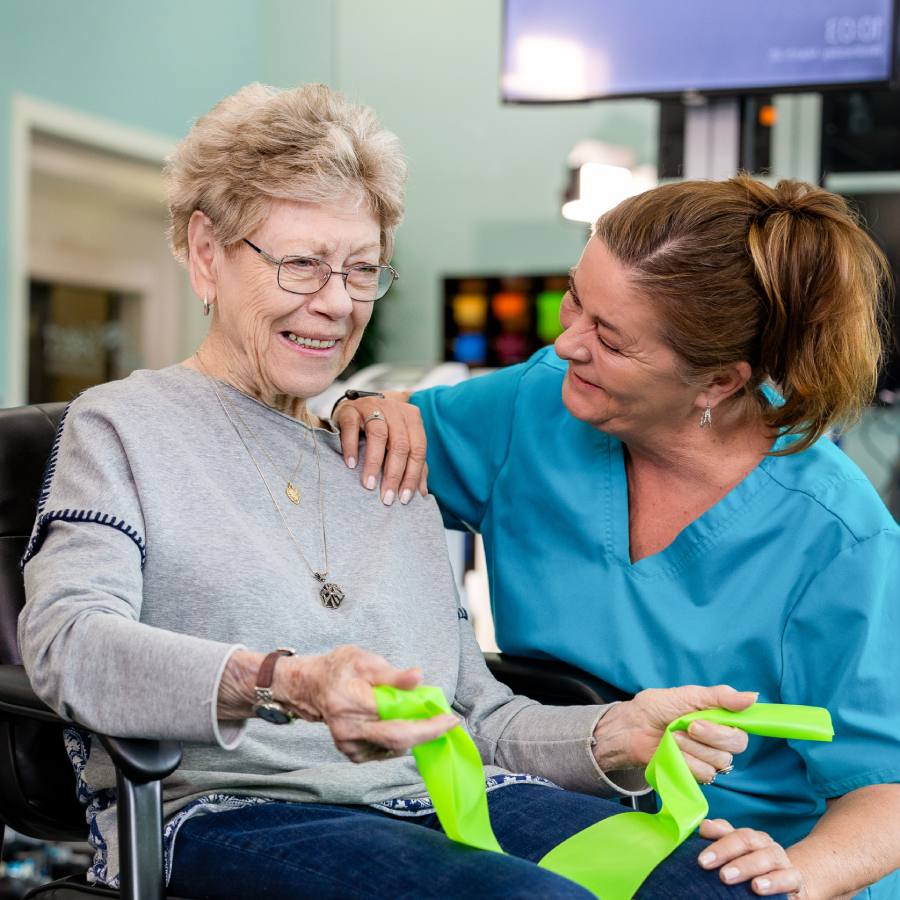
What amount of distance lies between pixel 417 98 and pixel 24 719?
419cm

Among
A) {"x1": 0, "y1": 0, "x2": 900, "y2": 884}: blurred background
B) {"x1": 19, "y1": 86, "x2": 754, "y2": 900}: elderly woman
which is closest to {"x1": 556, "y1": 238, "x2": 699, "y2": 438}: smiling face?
{"x1": 19, "y1": 86, "x2": 754, "y2": 900}: elderly woman

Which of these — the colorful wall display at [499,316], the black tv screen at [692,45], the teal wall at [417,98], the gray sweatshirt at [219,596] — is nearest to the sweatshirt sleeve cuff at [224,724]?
the gray sweatshirt at [219,596]

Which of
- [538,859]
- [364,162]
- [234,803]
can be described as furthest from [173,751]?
[364,162]

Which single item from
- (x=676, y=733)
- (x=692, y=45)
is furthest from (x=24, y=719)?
(x=692, y=45)

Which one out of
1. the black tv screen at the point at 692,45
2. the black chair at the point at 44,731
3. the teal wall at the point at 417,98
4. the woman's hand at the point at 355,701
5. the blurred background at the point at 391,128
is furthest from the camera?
the teal wall at the point at 417,98

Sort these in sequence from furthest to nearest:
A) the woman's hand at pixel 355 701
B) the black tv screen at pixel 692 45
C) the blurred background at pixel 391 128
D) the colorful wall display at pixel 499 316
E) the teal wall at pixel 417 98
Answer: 1. the teal wall at pixel 417 98
2. the colorful wall display at pixel 499 316
3. the blurred background at pixel 391 128
4. the black tv screen at pixel 692 45
5. the woman's hand at pixel 355 701

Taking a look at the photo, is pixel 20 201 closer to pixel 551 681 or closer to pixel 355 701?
pixel 551 681

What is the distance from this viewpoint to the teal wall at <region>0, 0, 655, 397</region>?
5.04 metres

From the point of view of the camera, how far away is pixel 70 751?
50.1 inches

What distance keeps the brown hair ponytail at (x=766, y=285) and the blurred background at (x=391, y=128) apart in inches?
87.3

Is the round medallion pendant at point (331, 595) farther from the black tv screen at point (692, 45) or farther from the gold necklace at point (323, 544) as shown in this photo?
the black tv screen at point (692, 45)

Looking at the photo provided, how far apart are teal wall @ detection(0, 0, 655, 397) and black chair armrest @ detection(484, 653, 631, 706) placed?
3683mm

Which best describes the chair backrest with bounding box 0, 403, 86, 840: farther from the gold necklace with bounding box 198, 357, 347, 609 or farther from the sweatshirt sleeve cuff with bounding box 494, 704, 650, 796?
the sweatshirt sleeve cuff with bounding box 494, 704, 650, 796

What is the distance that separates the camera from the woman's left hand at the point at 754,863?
1.17 metres
